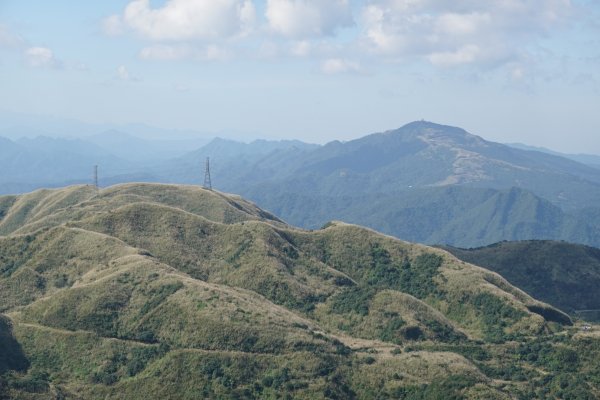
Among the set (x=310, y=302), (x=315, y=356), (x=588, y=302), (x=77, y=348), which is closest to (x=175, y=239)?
(x=310, y=302)

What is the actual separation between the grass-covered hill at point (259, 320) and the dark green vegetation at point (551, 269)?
42.1m

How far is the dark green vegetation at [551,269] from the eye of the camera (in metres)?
158

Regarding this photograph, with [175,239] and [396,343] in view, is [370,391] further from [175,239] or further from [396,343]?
[175,239]

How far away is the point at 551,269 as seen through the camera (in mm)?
166000

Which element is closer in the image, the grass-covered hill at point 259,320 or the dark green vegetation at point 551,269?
the grass-covered hill at point 259,320

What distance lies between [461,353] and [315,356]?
76.1 feet

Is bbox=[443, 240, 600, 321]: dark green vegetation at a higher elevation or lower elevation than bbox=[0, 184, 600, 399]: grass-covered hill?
lower

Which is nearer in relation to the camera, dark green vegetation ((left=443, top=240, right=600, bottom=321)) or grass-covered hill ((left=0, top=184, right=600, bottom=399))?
grass-covered hill ((left=0, top=184, right=600, bottom=399))

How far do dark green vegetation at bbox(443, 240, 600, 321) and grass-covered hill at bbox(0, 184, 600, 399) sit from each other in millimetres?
42122

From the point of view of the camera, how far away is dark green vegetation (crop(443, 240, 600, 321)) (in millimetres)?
158000

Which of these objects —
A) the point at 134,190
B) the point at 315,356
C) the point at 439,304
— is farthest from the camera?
the point at 134,190

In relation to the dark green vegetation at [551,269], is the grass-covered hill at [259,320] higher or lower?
higher

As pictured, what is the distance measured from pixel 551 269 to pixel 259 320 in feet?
332

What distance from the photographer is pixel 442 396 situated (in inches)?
2849
